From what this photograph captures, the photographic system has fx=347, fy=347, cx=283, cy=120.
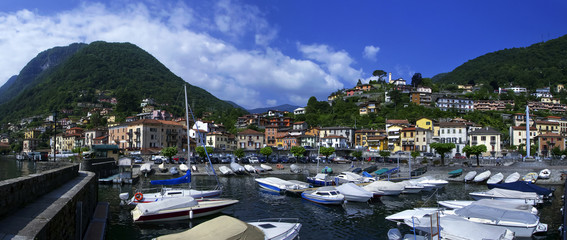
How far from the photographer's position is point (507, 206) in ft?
78.9

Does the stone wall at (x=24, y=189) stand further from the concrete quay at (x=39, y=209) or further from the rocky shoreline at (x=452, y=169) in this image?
the rocky shoreline at (x=452, y=169)

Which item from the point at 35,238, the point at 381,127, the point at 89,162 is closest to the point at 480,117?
the point at 381,127

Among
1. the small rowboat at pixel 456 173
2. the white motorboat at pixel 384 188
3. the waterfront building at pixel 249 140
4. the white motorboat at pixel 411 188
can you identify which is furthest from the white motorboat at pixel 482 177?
the waterfront building at pixel 249 140

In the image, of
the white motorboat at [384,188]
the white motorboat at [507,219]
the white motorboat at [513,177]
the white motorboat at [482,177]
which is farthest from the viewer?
the white motorboat at [482,177]

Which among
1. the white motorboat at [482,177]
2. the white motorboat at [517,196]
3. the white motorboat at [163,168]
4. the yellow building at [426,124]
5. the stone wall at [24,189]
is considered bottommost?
the white motorboat at [482,177]

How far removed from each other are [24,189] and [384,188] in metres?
31.9

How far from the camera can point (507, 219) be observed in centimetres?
2045

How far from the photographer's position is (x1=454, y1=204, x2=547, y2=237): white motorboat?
20125 millimetres

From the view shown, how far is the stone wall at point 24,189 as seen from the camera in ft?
34.7

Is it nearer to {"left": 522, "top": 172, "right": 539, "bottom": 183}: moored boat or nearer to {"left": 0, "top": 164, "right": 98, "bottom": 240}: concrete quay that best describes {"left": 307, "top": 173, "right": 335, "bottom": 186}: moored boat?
{"left": 522, "top": 172, "right": 539, "bottom": 183}: moored boat

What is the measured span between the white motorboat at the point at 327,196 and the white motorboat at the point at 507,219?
11906mm

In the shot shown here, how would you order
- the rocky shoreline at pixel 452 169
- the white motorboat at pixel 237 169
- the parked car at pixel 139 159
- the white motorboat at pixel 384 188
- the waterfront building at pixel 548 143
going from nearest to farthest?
the white motorboat at pixel 384 188
the rocky shoreline at pixel 452 169
the white motorboat at pixel 237 169
the parked car at pixel 139 159
the waterfront building at pixel 548 143

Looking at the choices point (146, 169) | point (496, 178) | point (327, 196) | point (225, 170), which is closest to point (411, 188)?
point (327, 196)

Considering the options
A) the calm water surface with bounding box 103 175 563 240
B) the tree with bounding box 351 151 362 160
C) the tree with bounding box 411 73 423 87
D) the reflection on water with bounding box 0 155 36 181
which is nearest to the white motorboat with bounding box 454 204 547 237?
the calm water surface with bounding box 103 175 563 240
